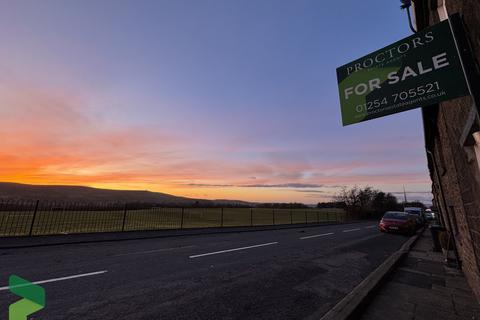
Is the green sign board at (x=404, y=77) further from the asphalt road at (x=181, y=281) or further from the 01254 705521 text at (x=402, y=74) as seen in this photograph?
the asphalt road at (x=181, y=281)

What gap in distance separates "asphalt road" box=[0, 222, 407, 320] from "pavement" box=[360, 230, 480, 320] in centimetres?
72

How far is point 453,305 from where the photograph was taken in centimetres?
480

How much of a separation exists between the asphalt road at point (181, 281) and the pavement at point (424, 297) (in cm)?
72

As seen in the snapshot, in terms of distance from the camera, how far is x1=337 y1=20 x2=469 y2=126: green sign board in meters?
2.26

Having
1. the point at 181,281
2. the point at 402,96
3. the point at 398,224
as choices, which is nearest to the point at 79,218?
the point at 181,281

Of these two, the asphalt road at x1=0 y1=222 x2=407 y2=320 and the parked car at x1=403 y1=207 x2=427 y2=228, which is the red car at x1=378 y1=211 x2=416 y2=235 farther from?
the asphalt road at x1=0 y1=222 x2=407 y2=320

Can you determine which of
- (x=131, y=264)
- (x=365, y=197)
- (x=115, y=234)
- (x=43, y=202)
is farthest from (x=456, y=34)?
(x=365, y=197)

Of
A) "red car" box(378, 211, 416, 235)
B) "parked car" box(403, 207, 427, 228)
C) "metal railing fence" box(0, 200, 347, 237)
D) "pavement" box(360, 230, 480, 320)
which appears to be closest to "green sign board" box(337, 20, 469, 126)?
"pavement" box(360, 230, 480, 320)

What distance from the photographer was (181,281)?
18.6ft

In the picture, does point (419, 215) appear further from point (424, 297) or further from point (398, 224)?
point (424, 297)

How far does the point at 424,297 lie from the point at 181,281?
5182 millimetres

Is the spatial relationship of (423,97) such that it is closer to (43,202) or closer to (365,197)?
(43,202)

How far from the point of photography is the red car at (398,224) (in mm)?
18359

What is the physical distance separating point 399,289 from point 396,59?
17.8 ft
